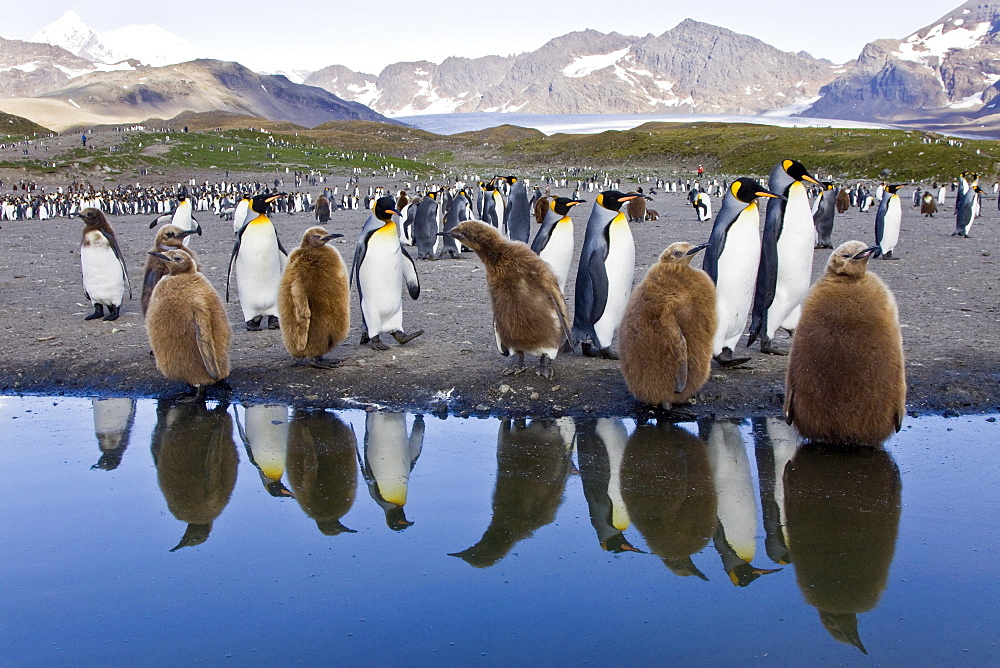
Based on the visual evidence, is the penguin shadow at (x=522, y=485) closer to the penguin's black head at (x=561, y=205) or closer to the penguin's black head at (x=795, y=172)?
the penguin's black head at (x=561, y=205)

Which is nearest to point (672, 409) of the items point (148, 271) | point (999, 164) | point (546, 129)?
point (148, 271)

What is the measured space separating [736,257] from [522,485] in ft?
9.06

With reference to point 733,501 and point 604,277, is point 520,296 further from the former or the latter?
point 733,501

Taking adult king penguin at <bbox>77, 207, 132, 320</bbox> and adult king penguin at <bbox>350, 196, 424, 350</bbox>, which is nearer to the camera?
adult king penguin at <bbox>350, 196, 424, 350</bbox>

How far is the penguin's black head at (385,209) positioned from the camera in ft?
19.8

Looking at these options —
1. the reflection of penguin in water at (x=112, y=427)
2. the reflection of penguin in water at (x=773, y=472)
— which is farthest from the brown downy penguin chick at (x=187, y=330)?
the reflection of penguin in water at (x=773, y=472)

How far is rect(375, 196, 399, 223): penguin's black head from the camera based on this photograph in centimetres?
604

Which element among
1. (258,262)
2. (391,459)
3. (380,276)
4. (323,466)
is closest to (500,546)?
(391,459)

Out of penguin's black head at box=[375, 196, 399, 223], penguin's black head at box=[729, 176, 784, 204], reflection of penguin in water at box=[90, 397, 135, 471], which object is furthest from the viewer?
penguin's black head at box=[375, 196, 399, 223]

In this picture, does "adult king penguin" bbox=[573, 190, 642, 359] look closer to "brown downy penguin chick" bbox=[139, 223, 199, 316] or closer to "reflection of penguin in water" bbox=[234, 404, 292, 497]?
"reflection of penguin in water" bbox=[234, 404, 292, 497]

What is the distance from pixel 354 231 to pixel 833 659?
16535mm

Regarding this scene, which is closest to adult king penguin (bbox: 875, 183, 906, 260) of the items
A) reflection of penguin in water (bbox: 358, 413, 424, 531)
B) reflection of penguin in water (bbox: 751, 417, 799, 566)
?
reflection of penguin in water (bbox: 751, 417, 799, 566)

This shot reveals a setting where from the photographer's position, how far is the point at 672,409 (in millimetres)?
4426

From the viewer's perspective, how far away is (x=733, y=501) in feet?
10.6
